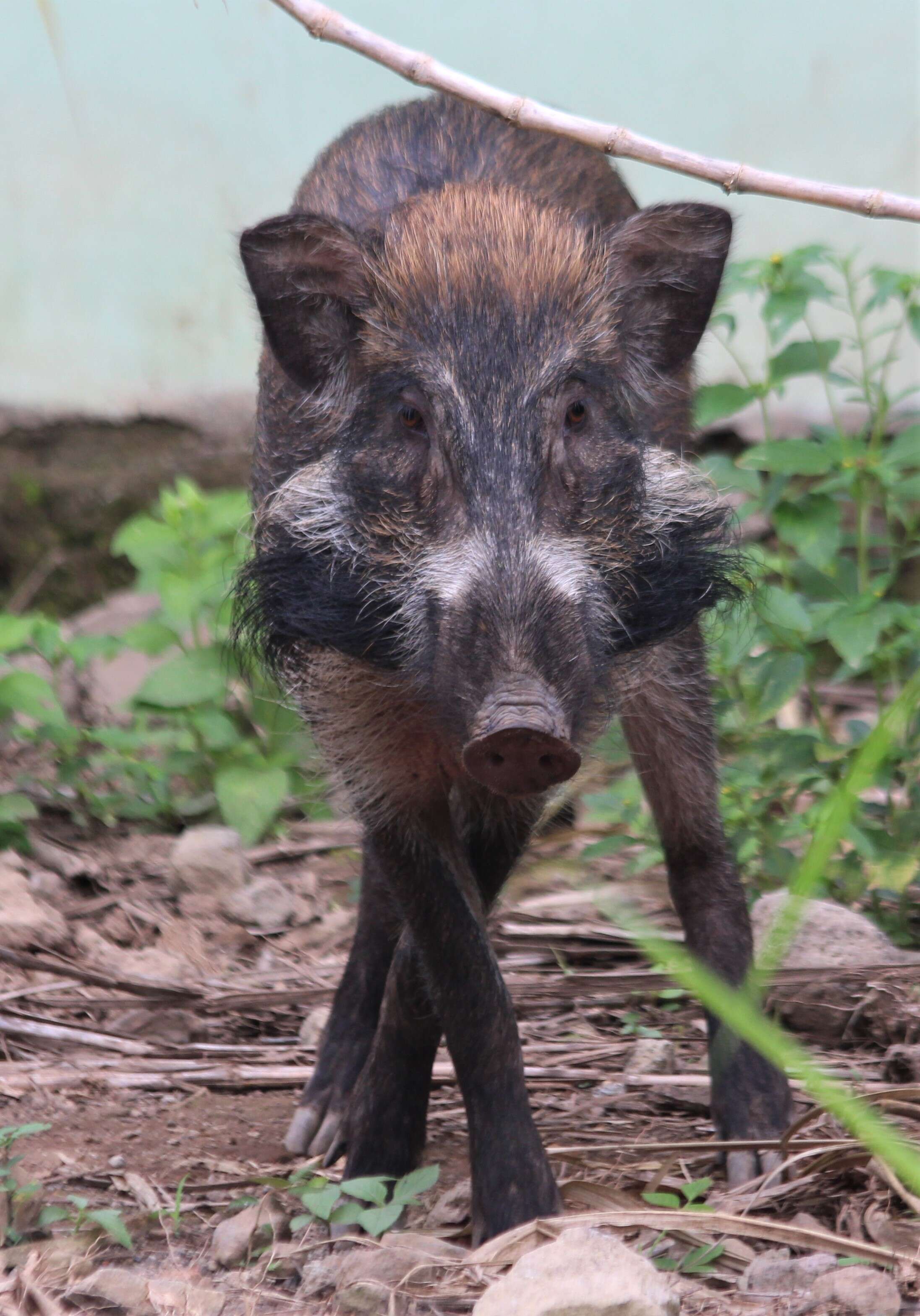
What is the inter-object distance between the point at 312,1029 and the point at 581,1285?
1.97 m

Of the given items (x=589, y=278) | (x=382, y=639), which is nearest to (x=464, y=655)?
(x=382, y=639)

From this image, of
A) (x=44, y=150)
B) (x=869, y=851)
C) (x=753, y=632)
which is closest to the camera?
(x=869, y=851)

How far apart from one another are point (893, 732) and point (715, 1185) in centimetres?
197

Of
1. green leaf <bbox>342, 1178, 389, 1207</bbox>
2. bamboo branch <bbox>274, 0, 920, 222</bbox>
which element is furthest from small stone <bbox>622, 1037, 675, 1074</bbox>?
bamboo branch <bbox>274, 0, 920, 222</bbox>

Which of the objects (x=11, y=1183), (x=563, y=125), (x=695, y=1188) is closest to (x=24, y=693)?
(x=11, y=1183)

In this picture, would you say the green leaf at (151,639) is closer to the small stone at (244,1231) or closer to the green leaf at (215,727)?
the green leaf at (215,727)

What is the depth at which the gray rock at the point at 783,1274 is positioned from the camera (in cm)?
240

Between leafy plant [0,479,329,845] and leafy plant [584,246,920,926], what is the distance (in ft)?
4.14

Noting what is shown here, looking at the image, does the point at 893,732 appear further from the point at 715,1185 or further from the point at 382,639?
the point at 715,1185

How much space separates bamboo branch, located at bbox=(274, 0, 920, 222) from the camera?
2.39 metres

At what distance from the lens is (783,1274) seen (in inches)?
95.3

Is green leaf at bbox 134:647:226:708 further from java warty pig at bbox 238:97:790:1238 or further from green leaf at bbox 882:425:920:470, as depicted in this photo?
green leaf at bbox 882:425:920:470

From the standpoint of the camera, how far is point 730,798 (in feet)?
14.2

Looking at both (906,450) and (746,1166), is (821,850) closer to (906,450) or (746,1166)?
(746,1166)
